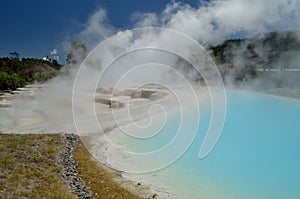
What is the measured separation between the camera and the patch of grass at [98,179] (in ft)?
22.9

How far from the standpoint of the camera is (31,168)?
7.57 m

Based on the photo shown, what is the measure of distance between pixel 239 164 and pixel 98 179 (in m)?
5.52

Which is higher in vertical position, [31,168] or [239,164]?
[31,168]

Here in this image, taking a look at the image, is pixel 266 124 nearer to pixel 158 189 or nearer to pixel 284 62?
pixel 158 189

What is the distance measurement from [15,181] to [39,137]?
15.5ft

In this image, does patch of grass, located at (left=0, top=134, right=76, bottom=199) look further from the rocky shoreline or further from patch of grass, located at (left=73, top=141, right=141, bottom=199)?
patch of grass, located at (left=73, top=141, right=141, bottom=199)

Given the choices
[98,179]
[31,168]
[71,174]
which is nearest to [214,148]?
[98,179]

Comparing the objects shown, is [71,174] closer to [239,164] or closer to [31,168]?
[31,168]

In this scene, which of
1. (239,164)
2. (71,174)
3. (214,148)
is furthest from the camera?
(214,148)

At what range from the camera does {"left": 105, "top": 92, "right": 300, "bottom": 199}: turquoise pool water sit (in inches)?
315

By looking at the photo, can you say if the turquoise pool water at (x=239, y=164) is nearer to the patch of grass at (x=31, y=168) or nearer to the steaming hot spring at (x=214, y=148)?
the steaming hot spring at (x=214, y=148)

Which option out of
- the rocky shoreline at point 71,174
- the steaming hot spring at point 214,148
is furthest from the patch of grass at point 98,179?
the steaming hot spring at point 214,148

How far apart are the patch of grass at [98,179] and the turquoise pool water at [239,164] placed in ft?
3.68

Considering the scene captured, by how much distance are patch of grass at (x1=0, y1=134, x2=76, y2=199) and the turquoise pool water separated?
9.09 feet
